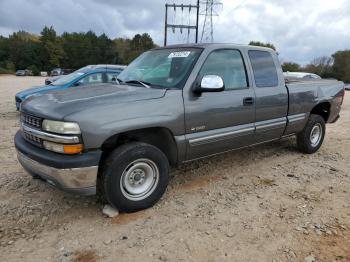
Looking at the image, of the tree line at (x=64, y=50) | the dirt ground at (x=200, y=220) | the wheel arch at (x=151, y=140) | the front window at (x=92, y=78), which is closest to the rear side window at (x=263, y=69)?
the dirt ground at (x=200, y=220)

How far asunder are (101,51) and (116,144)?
319 ft

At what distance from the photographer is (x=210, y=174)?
5.18 metres

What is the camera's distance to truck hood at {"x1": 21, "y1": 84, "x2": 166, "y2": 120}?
3.42 m

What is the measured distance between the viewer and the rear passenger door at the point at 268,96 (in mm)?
4977

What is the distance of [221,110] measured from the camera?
4391mm

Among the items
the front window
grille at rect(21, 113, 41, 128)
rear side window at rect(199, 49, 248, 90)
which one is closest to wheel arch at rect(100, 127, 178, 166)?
grille at rect(21, 113, 41, 128)

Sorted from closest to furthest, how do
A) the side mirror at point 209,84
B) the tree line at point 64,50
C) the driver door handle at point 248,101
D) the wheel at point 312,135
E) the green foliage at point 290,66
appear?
the side mirror at point 209,84 → the driver door handle at point 248,101 → the wheel at point 312,135 → the green foliage at point 290,66 → the tree line at point 64,50

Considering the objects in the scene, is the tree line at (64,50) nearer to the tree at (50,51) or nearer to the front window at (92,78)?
the tree at (50,51)

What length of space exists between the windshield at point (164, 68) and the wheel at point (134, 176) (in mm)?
908

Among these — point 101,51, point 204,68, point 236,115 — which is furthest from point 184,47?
point 101,51

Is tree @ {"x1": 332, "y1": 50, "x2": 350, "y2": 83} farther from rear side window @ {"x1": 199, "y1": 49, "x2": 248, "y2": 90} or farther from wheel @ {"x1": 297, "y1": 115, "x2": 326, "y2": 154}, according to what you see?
rear side window @ {"x1": 199, "y1": 49, "x2": 248, "y2": 90}

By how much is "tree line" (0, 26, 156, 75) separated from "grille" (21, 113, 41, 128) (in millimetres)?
84876

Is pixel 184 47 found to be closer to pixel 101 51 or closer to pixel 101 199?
pixel 101 199

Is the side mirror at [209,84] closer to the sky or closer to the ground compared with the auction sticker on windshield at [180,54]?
closer to the ground
